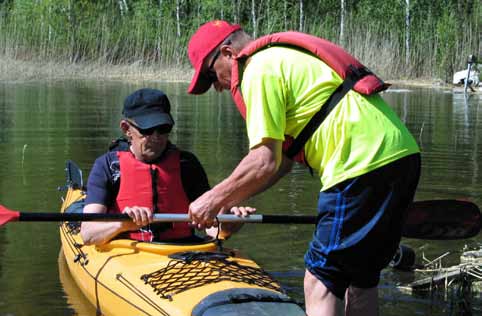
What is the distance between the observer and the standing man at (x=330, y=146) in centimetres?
351

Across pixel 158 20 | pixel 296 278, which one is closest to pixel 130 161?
pixel 296 278

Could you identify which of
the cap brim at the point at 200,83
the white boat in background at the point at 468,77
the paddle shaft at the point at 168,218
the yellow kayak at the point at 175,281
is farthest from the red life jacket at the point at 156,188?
the white boat in background at the point at 468,77

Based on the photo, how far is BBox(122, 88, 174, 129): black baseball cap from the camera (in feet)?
17.1

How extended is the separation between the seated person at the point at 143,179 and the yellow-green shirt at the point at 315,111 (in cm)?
176

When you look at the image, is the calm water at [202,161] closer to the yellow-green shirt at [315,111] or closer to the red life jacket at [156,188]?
the red life jacket at [156,188]

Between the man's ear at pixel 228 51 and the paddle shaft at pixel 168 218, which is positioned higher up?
the man's ear at pixel 228 51

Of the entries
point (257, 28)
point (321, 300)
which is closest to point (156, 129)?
point (321, 300)

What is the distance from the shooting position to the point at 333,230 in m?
3.59

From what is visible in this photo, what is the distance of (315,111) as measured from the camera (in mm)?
3537

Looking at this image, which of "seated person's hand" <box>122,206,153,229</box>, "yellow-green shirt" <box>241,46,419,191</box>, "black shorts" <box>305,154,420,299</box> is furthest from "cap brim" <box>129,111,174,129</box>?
"black shorts" <box>305,154,420,299</box>

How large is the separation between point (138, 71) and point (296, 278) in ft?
71.6

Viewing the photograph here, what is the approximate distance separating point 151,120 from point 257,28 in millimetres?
28061

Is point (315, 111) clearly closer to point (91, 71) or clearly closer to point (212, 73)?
point (212, 73)

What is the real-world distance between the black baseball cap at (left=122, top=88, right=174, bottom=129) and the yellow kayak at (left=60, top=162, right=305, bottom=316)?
0.72 metres
